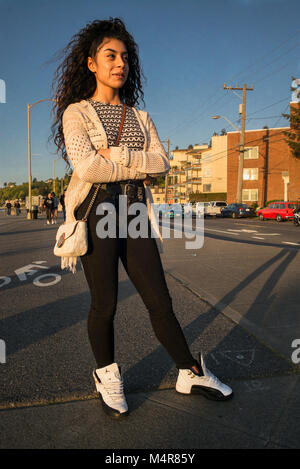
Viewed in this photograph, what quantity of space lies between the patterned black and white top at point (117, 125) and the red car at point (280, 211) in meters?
28.5

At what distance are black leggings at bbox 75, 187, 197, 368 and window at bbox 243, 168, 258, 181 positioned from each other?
5476cm

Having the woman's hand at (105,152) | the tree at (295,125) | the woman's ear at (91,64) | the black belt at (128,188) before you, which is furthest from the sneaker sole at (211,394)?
the tree at (295,125)

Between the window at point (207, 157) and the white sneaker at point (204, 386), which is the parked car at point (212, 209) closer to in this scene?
the window at point (207, 157)

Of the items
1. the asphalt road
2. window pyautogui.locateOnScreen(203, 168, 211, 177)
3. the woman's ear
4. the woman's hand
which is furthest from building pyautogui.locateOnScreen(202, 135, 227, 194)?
the woman's hand

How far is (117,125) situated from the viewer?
238 centimetres

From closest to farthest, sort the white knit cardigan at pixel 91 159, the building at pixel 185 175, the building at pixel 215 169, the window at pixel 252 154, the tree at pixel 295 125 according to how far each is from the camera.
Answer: the white knit cardigan at pixel 91 159 → the tree at pixel 295 125 → the window at pixel 252 154 → the building at pixel 215 169 → the building at pixel 185 175

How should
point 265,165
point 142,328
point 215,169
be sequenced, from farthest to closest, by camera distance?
point 215,169 → point 265,165 → point 142,328

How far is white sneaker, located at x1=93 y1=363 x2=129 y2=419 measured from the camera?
2.20 meters

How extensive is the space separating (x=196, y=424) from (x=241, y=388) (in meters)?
0.55

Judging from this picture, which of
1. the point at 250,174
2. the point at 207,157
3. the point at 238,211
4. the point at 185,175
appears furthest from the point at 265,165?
the point at 185,175

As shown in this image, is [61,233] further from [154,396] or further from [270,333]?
[270,333]

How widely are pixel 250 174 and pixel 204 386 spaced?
181 ft

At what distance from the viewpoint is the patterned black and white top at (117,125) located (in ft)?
7.72

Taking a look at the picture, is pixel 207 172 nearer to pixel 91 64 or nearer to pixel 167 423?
pixel 91 64
